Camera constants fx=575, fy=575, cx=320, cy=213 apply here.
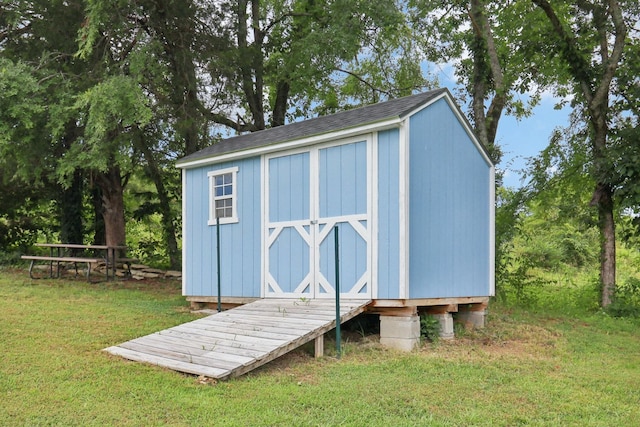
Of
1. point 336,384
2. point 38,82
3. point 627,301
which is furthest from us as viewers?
point 38,82

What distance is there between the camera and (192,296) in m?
10.1

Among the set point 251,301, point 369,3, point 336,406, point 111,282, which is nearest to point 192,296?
point 251,301

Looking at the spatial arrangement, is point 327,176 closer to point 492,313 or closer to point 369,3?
point 492,313

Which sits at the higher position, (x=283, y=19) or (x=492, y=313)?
(x=283, y=19)

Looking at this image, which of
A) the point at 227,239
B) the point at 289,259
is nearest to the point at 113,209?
the point at 227,239

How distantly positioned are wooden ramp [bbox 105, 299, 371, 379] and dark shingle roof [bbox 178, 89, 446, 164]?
2369 millimetres

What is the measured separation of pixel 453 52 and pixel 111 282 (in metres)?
10.7

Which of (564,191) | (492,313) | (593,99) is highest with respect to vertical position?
(593,99)

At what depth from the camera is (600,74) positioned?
12328mm

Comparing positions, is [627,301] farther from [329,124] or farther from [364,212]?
[329,124]

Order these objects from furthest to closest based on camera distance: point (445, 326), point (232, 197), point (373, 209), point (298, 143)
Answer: point (232, 197) < point (298, 143) < point (445, 326) < point (373, 209)

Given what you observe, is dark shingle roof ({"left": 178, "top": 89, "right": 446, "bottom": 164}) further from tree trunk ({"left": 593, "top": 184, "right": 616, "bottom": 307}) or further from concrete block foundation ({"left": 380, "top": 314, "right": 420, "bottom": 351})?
tree trunk ({"left": 593, "top": 184, "right": 616, "bottom": 307})

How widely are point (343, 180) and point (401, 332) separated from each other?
7.07 feet

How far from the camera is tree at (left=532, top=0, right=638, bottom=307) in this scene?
11.8m
